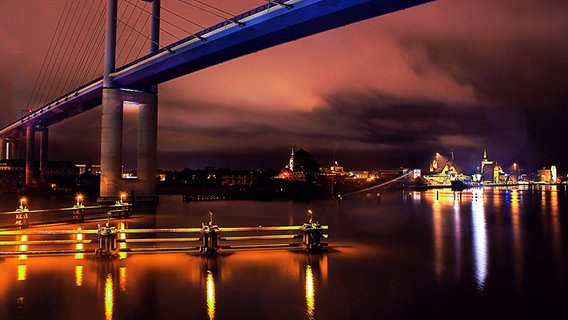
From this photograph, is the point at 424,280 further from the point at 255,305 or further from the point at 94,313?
the point at 94,313

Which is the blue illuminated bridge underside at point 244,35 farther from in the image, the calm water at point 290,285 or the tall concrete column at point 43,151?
the tall concrete column at point 43,151

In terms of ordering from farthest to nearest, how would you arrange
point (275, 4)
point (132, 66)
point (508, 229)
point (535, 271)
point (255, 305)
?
point (132, 66) → point (275, 4) → point (508, 229) → point (535, 271) → point (255, 305)

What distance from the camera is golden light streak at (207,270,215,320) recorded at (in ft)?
32.4

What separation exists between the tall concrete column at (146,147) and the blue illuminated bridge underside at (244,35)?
9.76ft

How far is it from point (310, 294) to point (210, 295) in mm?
2504

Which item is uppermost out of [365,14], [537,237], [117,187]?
[365,14]

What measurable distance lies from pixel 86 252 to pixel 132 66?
126ft

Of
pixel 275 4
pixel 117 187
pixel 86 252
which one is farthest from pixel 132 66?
pixel 86 252

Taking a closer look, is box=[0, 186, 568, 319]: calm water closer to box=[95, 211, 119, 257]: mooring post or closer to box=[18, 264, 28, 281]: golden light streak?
box=[18, 264, 28, 281]: golden light streak

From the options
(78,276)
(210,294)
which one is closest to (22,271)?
(78,276)

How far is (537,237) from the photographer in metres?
27.0

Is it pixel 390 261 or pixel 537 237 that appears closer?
pixel 390 261

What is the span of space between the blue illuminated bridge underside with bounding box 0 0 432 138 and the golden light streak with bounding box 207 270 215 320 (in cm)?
2377

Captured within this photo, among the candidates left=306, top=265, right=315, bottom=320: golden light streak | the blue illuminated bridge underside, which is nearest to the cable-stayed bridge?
the blue illuminated bridge underside
